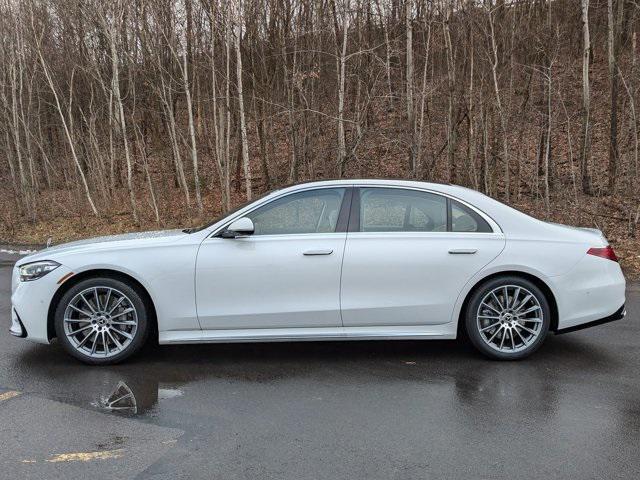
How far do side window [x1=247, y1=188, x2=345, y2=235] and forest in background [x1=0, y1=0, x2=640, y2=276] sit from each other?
22.4 ft

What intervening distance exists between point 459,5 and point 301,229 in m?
11.5

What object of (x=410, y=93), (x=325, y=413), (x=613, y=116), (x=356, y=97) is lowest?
(x=325, y=413)

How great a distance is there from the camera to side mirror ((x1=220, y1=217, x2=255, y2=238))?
16.1ft

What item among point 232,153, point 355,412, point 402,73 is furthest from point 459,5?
point 355,412

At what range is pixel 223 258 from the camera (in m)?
4.92

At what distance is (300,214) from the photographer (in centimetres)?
511

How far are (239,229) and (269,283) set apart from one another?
533 millimetres

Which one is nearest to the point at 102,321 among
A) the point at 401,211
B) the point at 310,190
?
the point at 310,190

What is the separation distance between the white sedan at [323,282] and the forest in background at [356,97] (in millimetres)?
6301

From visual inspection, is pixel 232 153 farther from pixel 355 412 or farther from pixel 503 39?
pixel 355 412

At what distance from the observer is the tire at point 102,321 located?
4.95m

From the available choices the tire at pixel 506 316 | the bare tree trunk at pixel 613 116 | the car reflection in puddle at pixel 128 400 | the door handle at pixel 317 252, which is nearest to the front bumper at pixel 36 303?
the car reflection in puddle at pixel 128 400

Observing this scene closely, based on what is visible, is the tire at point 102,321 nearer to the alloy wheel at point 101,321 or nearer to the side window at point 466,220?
the alloy wheel at point 101,321

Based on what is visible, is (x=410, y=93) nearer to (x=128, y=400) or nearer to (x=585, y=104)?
(x=585, y=104)
